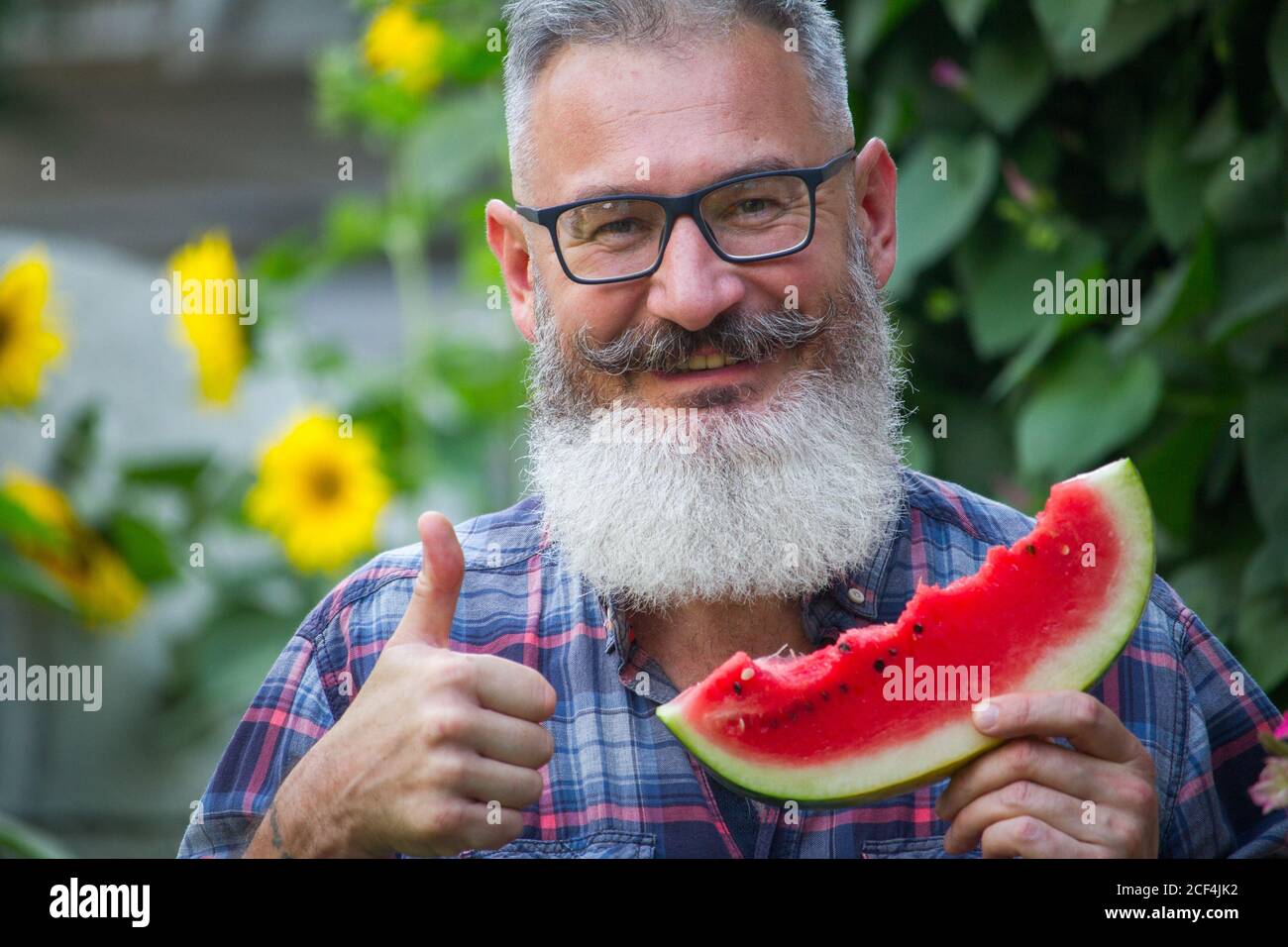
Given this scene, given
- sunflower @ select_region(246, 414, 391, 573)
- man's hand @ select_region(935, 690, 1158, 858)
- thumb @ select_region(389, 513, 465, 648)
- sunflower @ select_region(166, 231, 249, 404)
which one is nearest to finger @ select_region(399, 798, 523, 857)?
thumb @ select_region(389, 513, 465, 648)

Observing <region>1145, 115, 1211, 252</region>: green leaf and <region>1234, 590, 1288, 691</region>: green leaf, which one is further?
<region>1145, 115, 1211, 252</region>: green leaf

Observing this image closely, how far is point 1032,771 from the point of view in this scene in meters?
1.17

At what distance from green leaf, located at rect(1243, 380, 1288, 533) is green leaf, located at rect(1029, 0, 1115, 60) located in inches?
21.8

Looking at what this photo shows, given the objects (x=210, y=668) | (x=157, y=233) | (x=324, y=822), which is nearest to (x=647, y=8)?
(x=324, y=822)

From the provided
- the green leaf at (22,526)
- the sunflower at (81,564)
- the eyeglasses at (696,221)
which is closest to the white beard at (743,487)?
the eyeglasses at (696,221)

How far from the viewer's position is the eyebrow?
4.51ft

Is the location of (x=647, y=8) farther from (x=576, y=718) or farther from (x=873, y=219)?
(x=576, y=718)

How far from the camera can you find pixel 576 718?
152 cm

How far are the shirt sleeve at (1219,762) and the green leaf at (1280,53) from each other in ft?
2.38

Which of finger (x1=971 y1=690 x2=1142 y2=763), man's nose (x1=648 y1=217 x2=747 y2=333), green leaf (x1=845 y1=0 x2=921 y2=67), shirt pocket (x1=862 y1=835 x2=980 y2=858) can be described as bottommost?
shirt pocket (x1=862 y1=835 x2=980 y2=858)

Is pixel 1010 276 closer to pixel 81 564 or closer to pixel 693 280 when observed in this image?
pixel 693 280

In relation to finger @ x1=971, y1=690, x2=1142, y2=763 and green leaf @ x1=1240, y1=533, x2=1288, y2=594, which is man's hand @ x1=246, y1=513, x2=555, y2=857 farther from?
green leaf @ x1=1240, y1=533, x2=1288, y2=594

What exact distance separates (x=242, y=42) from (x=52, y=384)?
255 cm
